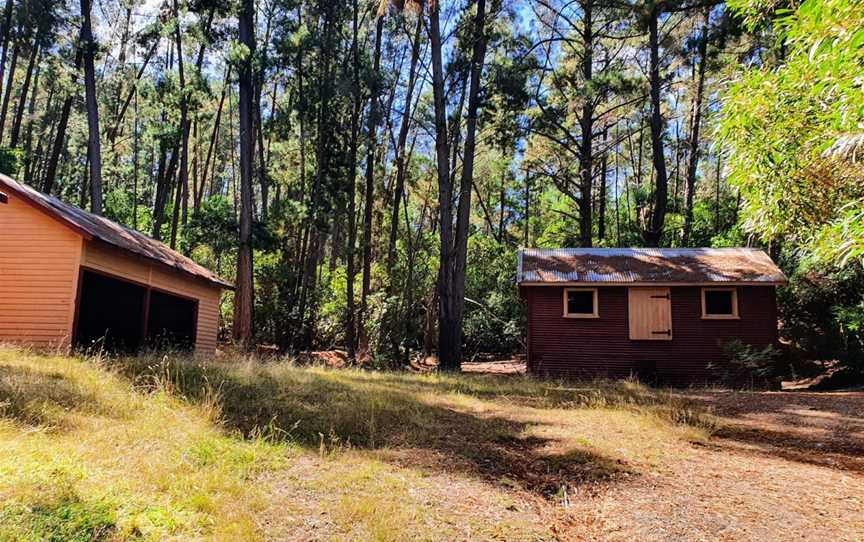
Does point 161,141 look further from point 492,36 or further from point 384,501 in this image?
point 384,501

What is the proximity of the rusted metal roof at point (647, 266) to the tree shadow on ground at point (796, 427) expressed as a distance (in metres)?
5.19

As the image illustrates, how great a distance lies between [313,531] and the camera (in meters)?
3.48

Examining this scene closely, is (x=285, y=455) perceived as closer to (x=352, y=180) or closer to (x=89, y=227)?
(x=89, y=227)

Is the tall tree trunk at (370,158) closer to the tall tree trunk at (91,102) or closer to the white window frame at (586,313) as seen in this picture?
the white window frame at (586,313)

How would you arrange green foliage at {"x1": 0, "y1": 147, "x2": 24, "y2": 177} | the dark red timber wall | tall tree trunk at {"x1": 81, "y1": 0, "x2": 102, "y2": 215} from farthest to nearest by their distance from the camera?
green foliage at {"x1": 0, "y1": 147, "x2": 24, "y2": 177}, tall tree trunk at {"x1": 81, "y1": 0, "x2": 102, "y2": 215}, the dark red timber wall

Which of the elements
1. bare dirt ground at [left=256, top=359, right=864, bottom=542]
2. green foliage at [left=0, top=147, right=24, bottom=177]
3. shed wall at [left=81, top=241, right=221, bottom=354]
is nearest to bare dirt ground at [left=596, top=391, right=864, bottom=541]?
bare dirt ground at [left=256, top=359, right=864, bottom=542]

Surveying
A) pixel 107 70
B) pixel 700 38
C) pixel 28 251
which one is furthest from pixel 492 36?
pixel 107 70

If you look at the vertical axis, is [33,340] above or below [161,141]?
below

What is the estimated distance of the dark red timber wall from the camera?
1511 centimetres

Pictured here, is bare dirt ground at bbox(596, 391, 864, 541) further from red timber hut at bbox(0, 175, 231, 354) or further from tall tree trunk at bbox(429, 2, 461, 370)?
red timber hut at bbox(0, 175, 231, 354)

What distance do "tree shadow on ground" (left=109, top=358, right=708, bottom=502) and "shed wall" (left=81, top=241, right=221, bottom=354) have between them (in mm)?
3932

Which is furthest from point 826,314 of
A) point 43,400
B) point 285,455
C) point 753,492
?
point 43,400

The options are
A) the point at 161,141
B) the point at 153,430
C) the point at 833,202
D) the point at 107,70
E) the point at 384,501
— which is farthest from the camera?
the point at 107,70

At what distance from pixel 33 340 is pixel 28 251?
1.89 metres
